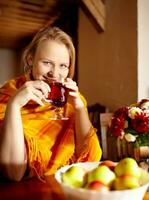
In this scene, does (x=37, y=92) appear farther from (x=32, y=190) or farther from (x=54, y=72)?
(x=32, y=190)

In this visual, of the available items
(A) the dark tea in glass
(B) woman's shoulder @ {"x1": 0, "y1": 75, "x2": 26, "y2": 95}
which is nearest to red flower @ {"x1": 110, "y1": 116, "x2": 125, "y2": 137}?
(A) the dark tea in glass

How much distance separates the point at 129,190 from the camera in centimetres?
69

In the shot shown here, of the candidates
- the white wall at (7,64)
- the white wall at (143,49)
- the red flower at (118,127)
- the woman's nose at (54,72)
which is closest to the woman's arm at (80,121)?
the woman's nose at (54,72)

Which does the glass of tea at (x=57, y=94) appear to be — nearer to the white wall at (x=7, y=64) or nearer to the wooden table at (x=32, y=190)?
the wooden table at (x=32, y=190)

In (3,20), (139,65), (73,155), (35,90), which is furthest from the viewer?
(3,20)

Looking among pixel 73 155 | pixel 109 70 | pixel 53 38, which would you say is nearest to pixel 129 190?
pixel 73 155

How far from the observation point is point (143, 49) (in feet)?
9.03

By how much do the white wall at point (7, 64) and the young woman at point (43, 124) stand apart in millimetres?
4786

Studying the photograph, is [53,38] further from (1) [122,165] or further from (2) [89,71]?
(2) [89,71]

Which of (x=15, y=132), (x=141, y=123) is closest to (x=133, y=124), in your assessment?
(x=141, y=123)

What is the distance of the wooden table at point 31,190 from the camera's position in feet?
2.95

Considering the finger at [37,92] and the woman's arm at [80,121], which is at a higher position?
the finger at [37,92]

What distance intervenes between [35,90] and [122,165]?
0.45 meters

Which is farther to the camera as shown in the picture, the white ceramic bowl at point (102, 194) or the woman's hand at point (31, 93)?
the woman's hand at point (31, 93)
